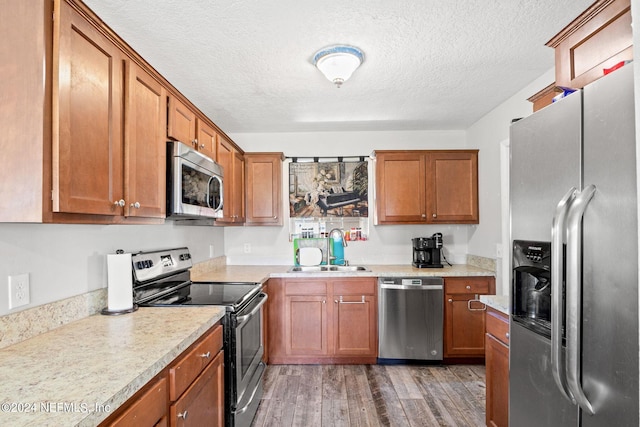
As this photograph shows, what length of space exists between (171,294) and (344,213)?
6.70 ft

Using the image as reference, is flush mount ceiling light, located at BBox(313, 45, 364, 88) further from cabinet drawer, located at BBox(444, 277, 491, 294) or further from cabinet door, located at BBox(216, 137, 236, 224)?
cabinet drawer, located at BBox(444, 277, 491, 294)

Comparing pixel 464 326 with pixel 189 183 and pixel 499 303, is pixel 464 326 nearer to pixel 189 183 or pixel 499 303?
pixel 499 303

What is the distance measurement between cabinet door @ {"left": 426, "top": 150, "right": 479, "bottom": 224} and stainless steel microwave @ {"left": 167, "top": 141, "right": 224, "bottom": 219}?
2.16 meters

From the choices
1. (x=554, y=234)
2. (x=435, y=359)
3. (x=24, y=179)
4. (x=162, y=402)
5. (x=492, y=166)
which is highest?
(x=492, y=166)

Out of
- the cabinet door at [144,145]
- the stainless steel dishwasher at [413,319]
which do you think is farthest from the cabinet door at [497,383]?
the cabinet door at [144,145]

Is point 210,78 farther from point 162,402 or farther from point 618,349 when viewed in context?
point 618,349

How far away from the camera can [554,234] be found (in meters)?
1.06

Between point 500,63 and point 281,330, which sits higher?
point 500,63

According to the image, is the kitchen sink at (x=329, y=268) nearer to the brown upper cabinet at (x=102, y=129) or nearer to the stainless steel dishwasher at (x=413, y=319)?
the stainless steel dishwasher at (x=413, y=319)

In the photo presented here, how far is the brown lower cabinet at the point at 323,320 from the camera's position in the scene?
308cm

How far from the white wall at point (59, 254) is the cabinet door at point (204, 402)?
728 mm

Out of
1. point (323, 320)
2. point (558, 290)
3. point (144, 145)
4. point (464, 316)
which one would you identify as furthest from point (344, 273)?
point (558, 290)

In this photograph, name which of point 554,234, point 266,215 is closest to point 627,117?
point 554,234

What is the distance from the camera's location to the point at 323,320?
3.10 m
